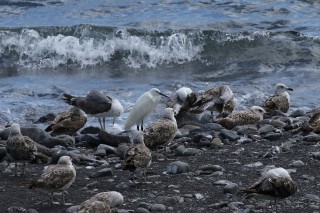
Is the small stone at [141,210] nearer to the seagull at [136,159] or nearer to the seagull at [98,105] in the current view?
the seagull at [136,159]

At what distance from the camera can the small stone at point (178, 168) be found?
10.2 meters

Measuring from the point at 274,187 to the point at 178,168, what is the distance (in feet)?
6.98

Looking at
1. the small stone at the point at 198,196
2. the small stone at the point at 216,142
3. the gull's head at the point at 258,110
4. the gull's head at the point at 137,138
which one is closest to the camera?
the small stone at the point at 198,196

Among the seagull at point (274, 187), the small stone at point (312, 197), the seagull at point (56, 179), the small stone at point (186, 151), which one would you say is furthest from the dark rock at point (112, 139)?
the seagull at point (274, 187)

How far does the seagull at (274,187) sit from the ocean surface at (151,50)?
678cm

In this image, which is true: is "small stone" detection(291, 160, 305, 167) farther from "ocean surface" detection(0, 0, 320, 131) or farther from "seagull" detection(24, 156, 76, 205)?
"ocean surface" detection(0, 0, 320, 131)

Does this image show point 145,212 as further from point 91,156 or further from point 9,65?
point 9,65

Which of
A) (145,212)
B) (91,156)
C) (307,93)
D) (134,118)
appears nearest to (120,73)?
(307,93)

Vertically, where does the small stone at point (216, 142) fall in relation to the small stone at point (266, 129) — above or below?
above

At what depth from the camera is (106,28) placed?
24.4 m

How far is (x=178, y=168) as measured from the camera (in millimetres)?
10180

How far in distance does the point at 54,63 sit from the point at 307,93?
A: 25.7ft

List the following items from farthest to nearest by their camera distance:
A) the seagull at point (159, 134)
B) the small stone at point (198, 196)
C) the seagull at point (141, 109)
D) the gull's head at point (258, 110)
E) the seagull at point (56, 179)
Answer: the gull's head at point (258, 110) → the seagull at point (141, 109) → the seagull at point (159, 134) → the small stone at point (198, 196) → the seagull at point (56, 179)

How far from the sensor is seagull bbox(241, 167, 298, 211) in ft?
27.0
